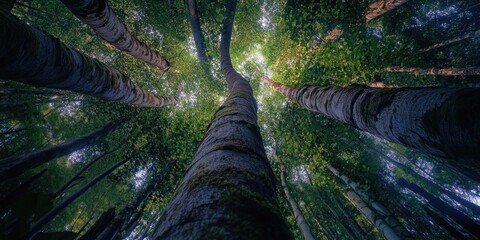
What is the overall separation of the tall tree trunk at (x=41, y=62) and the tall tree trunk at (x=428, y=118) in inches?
113

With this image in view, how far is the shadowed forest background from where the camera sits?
7.54m

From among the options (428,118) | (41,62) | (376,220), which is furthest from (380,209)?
(41,62)

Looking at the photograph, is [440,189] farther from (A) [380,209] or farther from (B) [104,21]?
(B) [104,21]

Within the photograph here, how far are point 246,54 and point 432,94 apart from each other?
1837cm

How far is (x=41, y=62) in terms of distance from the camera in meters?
1.93

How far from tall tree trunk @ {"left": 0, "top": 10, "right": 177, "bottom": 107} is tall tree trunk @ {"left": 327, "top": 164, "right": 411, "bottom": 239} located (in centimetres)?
834

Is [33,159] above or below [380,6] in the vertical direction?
below

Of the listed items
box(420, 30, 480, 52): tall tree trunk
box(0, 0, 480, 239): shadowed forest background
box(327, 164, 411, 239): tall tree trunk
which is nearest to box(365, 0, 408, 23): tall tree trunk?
box(0, 0, 480, 239): shadowed forest background

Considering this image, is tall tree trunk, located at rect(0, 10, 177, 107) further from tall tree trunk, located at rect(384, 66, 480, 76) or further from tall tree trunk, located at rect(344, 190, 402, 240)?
tall tree trunk, located at rect(384, 66, 480, 76)

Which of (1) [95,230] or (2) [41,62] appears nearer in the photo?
(1) [95,230]

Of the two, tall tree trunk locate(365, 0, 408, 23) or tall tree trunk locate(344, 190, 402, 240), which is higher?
tall tree trunk locate(365, 0, 408, 23)

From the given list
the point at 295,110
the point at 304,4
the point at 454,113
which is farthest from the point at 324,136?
the point at 454,113

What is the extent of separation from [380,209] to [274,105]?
759 centimetres

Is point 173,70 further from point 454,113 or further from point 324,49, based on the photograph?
point 454,113
